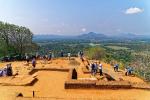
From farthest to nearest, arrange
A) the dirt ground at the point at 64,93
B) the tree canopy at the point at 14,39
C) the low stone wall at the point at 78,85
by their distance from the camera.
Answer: the tree canopy at the point at 14,39
the low stone wall at the point at 78,85
the dirt ground at the point at 64,93

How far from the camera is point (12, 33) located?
49.1 meters

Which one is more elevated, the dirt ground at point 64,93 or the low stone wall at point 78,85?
the low stone wall at point 78,85

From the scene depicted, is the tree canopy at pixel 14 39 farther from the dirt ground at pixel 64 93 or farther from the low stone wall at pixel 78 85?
the low stone wall at pixel 78 85

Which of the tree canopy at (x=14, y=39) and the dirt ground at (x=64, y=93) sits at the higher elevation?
the tree canopy at (x=14, y=39)

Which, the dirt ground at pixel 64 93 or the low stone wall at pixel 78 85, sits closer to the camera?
the dirt ground at pixel 64 93

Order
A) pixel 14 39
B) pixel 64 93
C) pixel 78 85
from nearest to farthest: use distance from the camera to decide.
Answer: pixel 64 93
pixel 78 85
pixel 14 39

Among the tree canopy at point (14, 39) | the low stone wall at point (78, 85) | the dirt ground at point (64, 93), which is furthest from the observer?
the tree canopy at point (14, 39)

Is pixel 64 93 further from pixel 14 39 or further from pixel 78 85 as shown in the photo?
pixel 14 39

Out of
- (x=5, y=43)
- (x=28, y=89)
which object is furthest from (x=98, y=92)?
(x=5, y=43)

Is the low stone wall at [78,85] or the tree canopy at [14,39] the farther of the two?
the tree canopy at [14,39]

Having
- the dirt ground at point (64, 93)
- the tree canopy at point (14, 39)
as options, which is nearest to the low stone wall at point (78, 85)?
the dirt ground at point (64, 93)

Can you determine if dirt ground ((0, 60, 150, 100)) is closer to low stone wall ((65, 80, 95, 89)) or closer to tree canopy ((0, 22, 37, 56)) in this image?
low stone wall ((65, 80, 95, 89))

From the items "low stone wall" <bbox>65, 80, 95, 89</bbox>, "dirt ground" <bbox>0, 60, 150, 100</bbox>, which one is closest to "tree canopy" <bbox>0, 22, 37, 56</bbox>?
"dirt ground" <bbox>0, 60, 150, 100</bbox>

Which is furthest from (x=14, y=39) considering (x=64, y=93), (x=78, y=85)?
(x=64, y=93)
